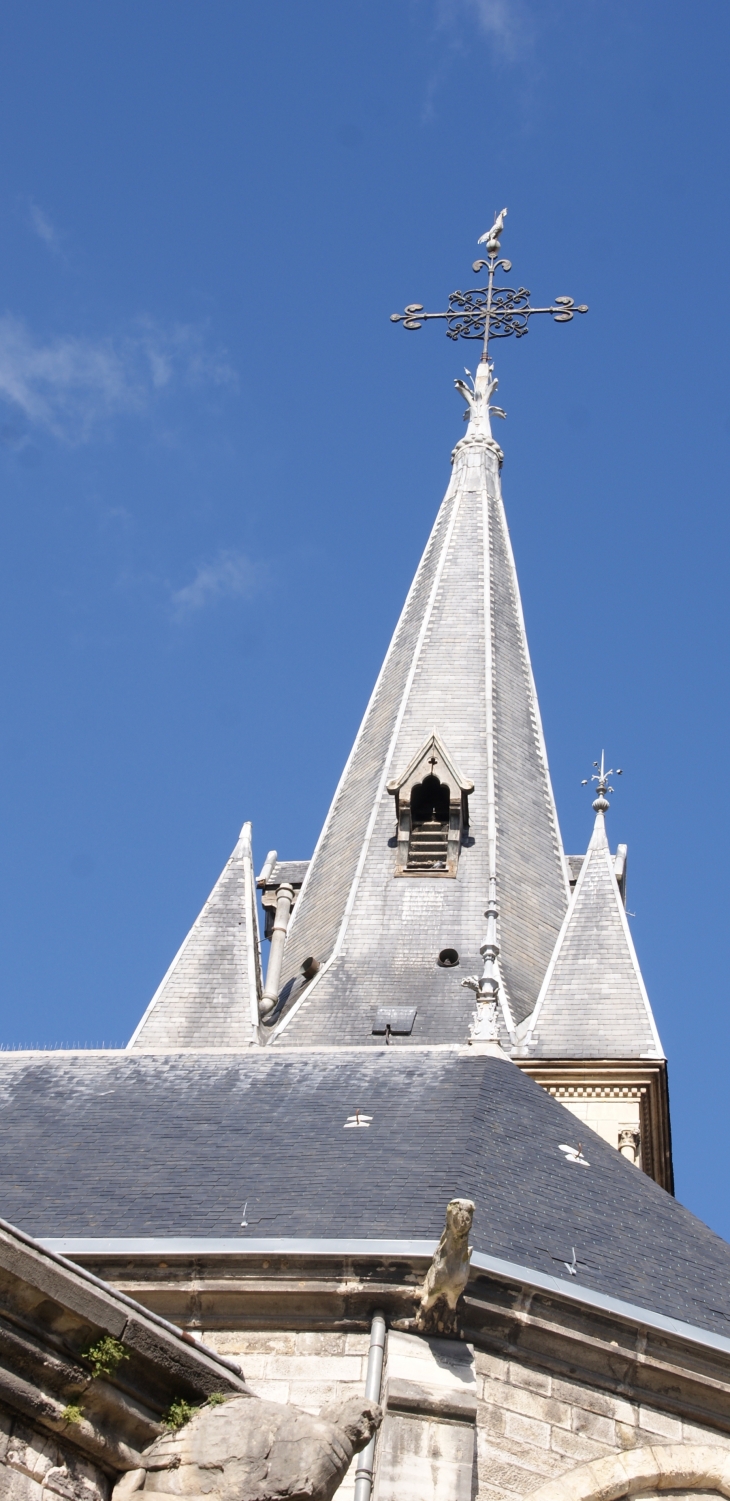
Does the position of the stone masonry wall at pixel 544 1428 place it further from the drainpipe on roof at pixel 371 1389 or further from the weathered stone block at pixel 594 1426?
the drainpipe on roof at pixel 371 1389

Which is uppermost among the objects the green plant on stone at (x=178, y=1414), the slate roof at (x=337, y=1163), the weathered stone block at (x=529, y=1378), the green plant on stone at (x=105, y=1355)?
the slate roof at (x=337, y=1163)

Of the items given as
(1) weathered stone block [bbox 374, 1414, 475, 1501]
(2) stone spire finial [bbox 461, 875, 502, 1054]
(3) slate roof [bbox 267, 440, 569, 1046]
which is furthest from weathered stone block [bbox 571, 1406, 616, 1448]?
(3) slate roof [bbox 267, 440, 569, 1046]

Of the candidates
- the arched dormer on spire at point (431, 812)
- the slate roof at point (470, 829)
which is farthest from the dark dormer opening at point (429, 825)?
the slate roof at point (470, 829)

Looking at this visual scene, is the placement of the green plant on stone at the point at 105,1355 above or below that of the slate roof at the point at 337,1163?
below

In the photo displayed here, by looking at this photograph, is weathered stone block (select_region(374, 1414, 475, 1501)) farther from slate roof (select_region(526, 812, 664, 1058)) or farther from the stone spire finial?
slate roof (select_region(526, 812, 664, 1058))

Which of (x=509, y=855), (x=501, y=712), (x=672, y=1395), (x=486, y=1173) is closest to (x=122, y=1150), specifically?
(x=486, y=1173)

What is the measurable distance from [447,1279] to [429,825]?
1205 cm

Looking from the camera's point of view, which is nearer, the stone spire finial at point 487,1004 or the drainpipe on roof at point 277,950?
the stone spire finial at point 487,1004

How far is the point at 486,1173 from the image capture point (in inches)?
444

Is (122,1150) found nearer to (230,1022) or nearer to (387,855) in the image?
(230,1022)

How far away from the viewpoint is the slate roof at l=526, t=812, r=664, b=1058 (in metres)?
17.8

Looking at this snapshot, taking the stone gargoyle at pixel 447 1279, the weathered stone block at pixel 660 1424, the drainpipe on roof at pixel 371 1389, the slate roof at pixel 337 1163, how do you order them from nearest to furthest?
the drainpipe on roof at pixel 371 1389 < the stone gargoyle at pixel 447 1279 < the weathered stone block at pixel 660 1424 < the slate roof at pixel 337 1163

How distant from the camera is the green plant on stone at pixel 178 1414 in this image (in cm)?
551

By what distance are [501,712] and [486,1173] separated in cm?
1203
